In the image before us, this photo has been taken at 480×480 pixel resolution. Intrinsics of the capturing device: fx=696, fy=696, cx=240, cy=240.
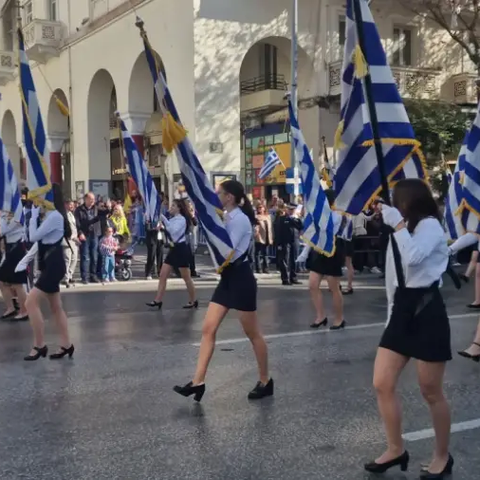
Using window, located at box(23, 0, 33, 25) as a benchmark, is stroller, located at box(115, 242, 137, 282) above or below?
below

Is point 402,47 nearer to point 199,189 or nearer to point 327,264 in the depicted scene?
point 327,264

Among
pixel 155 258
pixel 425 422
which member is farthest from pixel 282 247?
pixel 425 422

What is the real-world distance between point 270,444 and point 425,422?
131cm

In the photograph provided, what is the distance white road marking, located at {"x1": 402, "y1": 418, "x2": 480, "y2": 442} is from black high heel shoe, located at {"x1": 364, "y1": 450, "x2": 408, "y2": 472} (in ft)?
2.06

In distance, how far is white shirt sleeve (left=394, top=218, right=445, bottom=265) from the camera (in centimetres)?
405

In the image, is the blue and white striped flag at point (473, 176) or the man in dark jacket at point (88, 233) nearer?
the blue and white striped flag at point (473, 176)

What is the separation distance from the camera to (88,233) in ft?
48.7

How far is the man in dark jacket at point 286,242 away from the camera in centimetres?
1462

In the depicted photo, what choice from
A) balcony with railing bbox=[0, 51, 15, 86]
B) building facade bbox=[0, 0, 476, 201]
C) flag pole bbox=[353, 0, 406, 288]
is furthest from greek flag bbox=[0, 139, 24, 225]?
balcony with railing bbox=[0, 51, 15, 86]

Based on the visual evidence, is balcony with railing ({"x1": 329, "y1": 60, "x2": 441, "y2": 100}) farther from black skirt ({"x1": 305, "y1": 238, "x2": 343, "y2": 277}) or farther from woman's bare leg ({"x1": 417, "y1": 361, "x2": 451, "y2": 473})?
woman's bare leg ({"x1": 417, "y1": 361, "x2": 451, "y2": 473})

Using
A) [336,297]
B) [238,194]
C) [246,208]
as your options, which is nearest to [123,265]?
[336,297]

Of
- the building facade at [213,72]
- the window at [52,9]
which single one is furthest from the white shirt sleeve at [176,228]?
the window at [52,9]

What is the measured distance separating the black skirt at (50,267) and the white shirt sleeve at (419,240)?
4342 millimetres

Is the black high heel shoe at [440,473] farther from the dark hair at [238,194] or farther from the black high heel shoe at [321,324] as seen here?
the black high heel shoe at [321,324]
